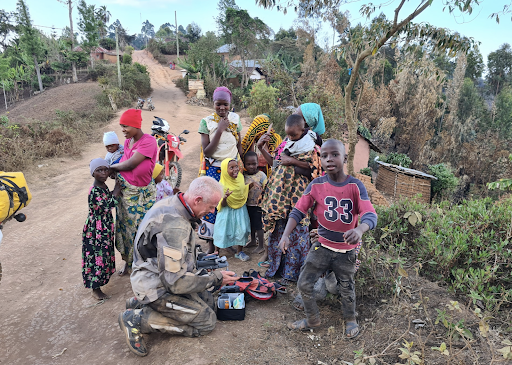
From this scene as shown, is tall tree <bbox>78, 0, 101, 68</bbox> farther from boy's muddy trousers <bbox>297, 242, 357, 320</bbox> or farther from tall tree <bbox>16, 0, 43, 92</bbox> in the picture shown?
boy's muddy trousers <bbox>297, 242, 357, 320</bbox>

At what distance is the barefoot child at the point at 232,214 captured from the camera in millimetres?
3889

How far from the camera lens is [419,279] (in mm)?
3266

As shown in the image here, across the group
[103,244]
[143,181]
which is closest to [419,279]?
[143,181]

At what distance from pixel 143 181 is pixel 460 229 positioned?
371cm

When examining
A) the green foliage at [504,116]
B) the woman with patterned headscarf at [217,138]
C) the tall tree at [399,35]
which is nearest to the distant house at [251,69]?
the green foliage at [504,116]

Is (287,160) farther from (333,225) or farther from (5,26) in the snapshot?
(5,26)

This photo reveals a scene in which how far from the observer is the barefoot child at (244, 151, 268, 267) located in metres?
4.12

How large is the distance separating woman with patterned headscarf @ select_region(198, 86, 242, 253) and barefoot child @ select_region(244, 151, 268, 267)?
0.20 meters

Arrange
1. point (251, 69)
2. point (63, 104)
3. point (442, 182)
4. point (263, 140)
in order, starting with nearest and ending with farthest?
point (263, 140)
point (442, 182)
point (63, 104)
point (251, 69)

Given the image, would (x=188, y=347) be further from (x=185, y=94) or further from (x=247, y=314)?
(x=185, y=94)

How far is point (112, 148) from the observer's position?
409cm

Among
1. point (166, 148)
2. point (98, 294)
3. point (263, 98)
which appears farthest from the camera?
point (263, 98)

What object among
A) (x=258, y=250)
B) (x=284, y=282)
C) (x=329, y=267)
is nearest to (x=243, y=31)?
(x=258, y=250)

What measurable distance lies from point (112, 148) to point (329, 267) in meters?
3.07
